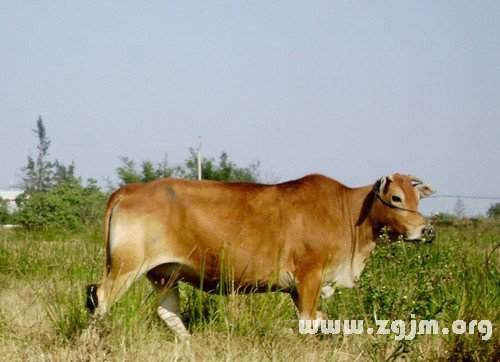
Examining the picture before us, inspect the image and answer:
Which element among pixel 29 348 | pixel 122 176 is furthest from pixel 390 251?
pixel 122 176

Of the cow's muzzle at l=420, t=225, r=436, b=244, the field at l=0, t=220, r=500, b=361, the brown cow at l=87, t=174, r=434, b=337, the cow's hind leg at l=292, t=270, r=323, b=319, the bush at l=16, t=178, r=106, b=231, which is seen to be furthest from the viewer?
the bush at l=16, t=178, r=106, b=231

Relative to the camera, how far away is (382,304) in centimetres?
636

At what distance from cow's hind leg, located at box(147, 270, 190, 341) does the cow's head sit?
2.13 m

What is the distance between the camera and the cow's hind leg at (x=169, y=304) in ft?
23.9

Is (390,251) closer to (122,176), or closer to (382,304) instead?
(382,304)

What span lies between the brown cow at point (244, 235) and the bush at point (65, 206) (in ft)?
26.7

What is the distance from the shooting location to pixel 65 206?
65.7ft

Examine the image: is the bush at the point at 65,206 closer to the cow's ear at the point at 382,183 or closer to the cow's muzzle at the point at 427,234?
the cow's ear at the point at 382,183

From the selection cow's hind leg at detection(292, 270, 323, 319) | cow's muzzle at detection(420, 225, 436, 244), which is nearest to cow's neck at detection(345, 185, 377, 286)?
cow's muzzle at detection(420, 225, 436, 244)

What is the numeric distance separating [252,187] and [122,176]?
20.5m

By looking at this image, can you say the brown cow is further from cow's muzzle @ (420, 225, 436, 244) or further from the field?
the field

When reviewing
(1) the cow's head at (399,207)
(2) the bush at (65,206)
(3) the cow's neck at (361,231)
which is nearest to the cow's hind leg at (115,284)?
(3) the cow's neck at (361,231)

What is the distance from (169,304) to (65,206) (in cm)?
1292

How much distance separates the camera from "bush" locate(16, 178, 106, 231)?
16.7 metres
